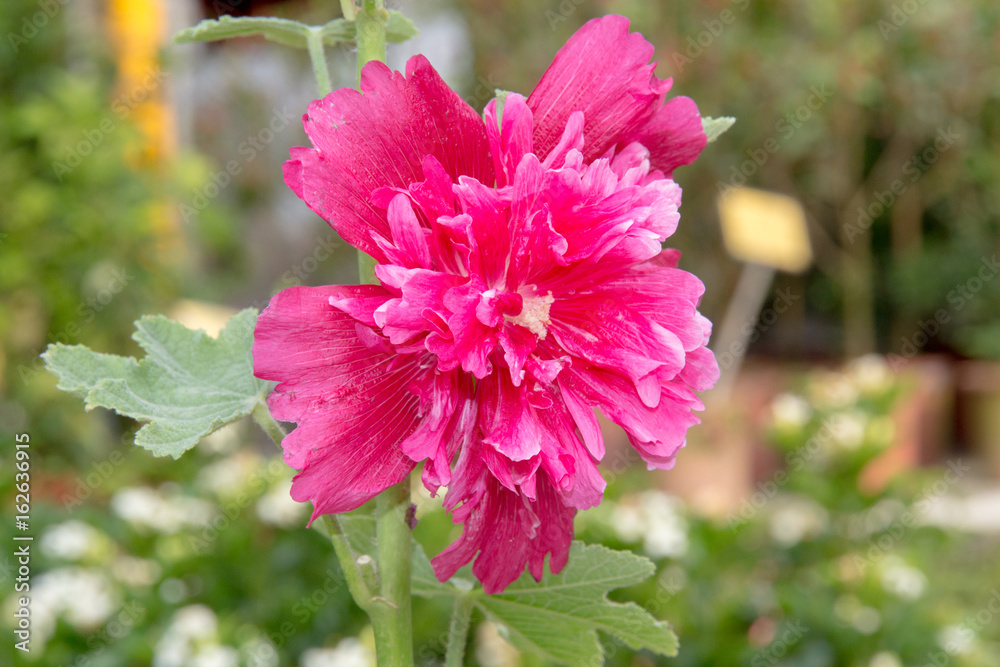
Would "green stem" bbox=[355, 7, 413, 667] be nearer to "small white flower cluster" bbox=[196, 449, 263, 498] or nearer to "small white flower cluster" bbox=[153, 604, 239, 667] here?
"small white flower cluster" bbox=[153, 604, 239, 667]

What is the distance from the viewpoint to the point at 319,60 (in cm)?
46

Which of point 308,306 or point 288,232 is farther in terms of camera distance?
point 288,232

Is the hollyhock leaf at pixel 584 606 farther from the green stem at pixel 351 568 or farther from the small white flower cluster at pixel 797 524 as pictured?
the small white flower cluster at pixel 797 524

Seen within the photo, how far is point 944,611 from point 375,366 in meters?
1.62

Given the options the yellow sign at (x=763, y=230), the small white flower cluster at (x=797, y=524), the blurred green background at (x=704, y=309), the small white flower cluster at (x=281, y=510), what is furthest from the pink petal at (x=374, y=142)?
the yellow sign at (x=763, y=230)

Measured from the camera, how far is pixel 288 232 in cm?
500

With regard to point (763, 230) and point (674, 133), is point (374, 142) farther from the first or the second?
point (763, 230)

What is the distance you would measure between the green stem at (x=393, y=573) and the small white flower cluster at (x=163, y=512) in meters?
1.36

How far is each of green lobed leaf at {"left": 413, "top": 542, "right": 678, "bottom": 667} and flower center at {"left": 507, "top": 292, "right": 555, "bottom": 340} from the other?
0.15 meters

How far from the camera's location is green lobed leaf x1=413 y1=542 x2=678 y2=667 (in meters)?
0.49

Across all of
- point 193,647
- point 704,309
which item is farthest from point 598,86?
point 704,309

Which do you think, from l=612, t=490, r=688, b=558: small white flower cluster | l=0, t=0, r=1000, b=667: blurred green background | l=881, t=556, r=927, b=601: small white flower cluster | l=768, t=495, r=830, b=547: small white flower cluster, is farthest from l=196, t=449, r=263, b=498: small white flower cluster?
l=881, t=556, r=927, b=601: small white flower cluster

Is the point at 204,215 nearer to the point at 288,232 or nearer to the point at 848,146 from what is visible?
the point at 288,232

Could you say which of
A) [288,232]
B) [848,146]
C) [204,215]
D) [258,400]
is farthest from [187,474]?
[848,146]
